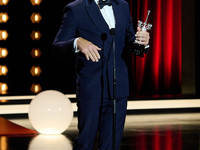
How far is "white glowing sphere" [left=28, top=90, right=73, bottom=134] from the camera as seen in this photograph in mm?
4402

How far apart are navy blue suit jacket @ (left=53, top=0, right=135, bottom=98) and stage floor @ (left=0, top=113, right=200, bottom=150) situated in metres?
2.15

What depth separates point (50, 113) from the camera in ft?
14.4

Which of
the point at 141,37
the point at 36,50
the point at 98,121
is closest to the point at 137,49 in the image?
the point at 141,37

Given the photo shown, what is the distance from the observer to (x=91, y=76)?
1.67 metres

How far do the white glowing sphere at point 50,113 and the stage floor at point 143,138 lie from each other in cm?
11

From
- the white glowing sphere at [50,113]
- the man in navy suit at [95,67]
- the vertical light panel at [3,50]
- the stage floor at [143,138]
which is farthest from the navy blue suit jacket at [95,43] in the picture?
the vertical light panel at [3,50]

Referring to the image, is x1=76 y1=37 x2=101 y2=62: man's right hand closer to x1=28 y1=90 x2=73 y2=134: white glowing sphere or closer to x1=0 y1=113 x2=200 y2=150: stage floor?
x1=0 y1=113 x2=200 y2=150: stage floor

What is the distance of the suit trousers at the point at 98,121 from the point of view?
5.35ft

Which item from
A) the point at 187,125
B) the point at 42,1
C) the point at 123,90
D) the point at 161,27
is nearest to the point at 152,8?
the point at 161,27

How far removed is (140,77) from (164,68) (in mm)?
524

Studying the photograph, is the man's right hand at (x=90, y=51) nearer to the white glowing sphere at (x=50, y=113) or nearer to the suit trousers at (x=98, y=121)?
the suit trousers at (x=98, y=121)

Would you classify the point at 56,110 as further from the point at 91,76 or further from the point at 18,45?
the point at 18,45

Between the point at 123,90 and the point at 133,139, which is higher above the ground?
the point at 123,90

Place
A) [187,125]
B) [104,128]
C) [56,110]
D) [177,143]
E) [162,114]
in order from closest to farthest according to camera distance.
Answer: [104,128]
[177,143]
[56,110]
[187,125]
[162,114]
